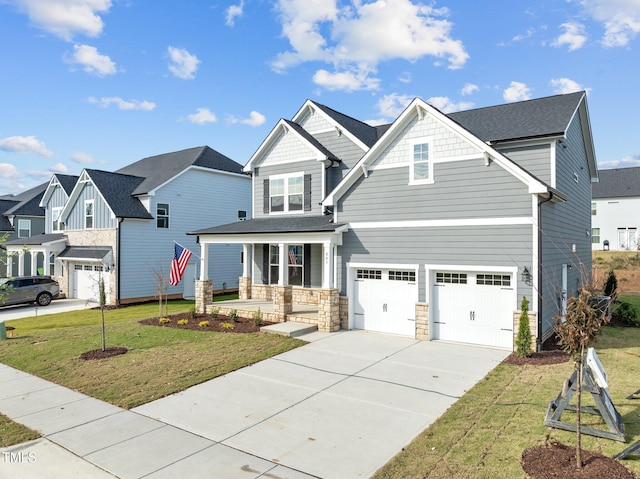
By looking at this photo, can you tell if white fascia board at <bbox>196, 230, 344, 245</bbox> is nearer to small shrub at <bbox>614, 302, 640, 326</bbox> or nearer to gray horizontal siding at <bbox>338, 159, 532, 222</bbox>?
gray horizontal siding at <bbox>338, 159, 532, 222</bbox>

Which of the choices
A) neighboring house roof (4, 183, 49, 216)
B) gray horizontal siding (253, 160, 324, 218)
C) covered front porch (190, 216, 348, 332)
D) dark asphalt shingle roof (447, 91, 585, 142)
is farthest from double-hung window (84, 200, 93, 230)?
dark asphalt shingle roof (447, 91, 585, 142)

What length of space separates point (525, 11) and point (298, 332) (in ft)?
42.8

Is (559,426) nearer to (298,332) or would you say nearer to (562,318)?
(562,318)

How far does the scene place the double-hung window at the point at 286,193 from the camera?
18802mm

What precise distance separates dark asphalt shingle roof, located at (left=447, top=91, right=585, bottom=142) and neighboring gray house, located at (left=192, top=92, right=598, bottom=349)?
6 cm

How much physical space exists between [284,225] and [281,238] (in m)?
1.10

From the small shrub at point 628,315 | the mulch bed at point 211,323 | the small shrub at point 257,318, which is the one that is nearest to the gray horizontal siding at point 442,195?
the small shrub at point 257,318

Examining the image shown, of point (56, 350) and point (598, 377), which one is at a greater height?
point (598, 377)

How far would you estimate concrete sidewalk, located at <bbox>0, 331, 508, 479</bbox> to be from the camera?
19.5 ft

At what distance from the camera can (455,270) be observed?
1260 cm

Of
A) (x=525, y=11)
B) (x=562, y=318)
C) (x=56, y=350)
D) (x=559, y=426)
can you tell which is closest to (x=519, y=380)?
(x=559, y=426)

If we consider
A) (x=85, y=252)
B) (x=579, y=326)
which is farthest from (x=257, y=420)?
(x=85, y=252)

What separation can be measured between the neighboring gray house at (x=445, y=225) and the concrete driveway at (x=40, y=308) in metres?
9.58

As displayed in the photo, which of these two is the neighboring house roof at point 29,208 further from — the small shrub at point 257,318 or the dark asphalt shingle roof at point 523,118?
the dark asphalt shingle roof at point 523,118
